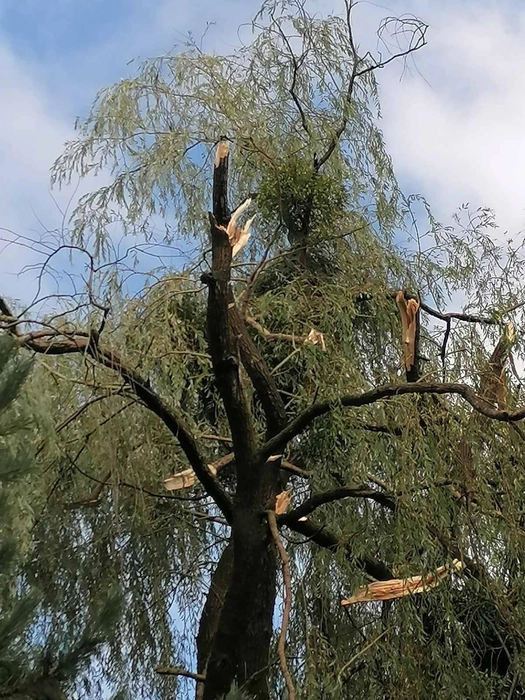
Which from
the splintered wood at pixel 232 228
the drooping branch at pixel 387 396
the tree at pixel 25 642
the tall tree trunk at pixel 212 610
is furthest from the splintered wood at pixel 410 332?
the tree at pixel 25 642

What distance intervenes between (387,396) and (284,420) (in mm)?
400

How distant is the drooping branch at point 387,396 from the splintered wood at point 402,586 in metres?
0.41

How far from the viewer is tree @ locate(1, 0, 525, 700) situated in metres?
2.30

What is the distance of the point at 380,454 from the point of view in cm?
235

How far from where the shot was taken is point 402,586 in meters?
2.31

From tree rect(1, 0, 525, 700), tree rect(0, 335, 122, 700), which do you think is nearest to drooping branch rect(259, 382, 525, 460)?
tree rect(1, 0, 525, 700)

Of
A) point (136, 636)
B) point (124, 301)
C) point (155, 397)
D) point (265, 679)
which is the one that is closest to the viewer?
point (155, 397)

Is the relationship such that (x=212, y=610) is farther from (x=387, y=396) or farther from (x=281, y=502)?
(x=387, y=396)

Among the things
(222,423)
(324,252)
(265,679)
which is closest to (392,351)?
(324,252)

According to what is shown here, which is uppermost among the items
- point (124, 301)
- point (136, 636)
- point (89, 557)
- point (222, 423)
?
point (124, 301)

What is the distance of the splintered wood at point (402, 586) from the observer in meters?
2.24

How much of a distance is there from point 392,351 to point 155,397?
0.96m

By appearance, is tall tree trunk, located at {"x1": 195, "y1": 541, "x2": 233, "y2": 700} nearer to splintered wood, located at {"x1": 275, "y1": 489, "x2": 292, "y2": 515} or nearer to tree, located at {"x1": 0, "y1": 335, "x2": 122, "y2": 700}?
splintered wood, located at {"x1": 275, "y1": 489, "x2": 292, "y2": 515}

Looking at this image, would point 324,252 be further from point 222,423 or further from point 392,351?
point 222,423
